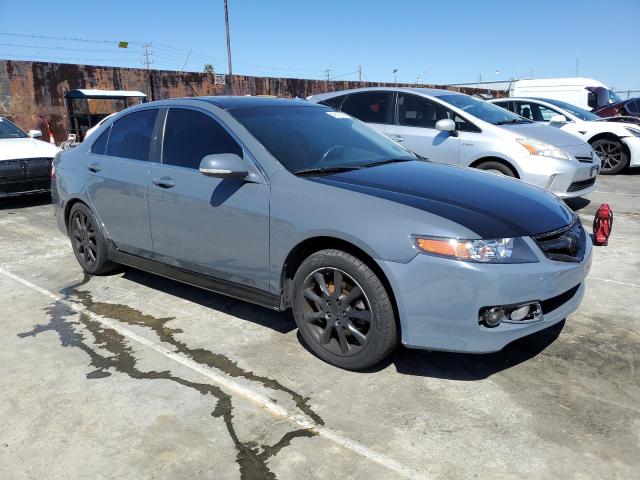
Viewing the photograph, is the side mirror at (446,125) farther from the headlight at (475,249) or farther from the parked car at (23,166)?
the parked car at (23,166)

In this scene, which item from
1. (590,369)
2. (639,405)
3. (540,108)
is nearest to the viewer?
(639,405)

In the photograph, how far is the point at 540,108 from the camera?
1162 cm

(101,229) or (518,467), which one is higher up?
(101,229)

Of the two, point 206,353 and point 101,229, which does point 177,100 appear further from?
point 206,353

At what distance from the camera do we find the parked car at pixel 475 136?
6.55 meters

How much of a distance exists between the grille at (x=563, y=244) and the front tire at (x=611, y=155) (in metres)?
8.87

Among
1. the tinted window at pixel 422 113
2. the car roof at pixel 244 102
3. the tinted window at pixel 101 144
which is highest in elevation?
the car roof at pixel 244 102

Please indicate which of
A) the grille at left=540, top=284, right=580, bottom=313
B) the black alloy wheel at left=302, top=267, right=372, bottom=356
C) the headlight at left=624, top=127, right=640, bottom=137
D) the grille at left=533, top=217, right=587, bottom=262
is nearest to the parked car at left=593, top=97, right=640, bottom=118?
the headlight at left=624, top=127, right=640, bottom=137

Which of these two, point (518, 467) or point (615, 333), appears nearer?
point (518, 467)

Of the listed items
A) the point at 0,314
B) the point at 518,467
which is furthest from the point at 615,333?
the point at 0,314

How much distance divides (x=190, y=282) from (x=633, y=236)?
493 cm

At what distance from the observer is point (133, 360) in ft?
11.1

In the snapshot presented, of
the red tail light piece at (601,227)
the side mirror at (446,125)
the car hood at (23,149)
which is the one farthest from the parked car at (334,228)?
the car hood at (23,149)

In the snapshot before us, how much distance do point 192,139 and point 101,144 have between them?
1253 millimetres
